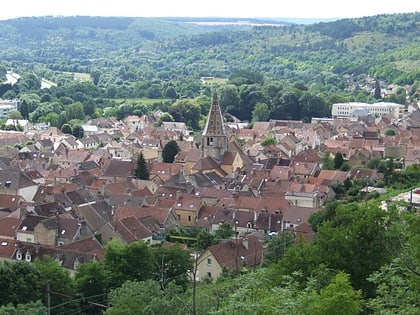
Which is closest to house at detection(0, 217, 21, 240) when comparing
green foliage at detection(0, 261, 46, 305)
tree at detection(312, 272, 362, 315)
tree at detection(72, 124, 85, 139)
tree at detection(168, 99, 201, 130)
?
green foliage at detection(0, 261, 46, 305)

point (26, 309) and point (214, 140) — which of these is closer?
point (26, 309)

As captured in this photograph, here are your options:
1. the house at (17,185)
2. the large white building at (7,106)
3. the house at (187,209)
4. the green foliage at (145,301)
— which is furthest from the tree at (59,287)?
the large white building at (7,106)

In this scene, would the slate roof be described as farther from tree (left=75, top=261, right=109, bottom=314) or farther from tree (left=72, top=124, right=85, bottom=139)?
tree (left=72, top=124, right=85, bottom=139)

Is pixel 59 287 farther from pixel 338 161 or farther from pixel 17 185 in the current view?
pixel 338 161

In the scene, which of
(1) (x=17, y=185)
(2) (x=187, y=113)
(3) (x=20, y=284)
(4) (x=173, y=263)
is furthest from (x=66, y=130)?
(3) (x=20, y=284)

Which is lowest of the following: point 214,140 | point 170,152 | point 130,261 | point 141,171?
point 170,152

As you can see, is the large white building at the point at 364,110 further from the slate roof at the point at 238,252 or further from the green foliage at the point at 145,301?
the green foliage at the point at 145,301
